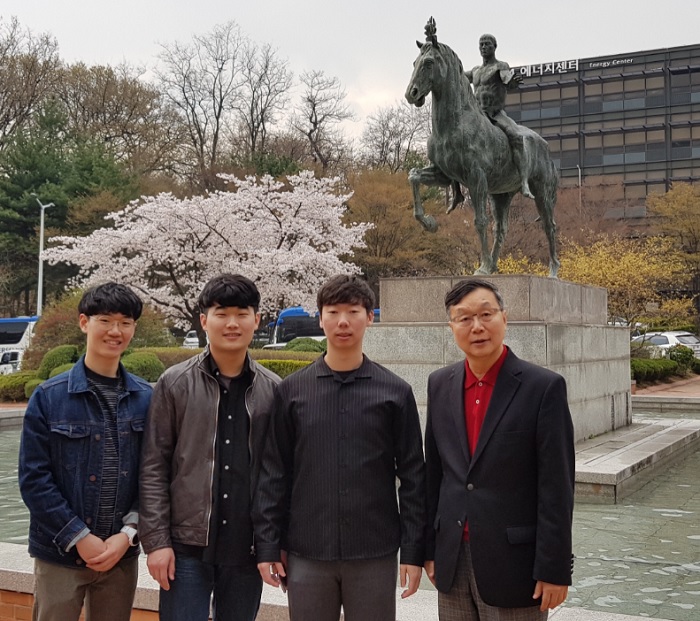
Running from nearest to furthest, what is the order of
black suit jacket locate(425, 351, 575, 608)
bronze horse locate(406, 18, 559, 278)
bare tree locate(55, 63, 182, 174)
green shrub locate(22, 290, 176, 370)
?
1. black suit jacket locate(425, 351, 575, 608)
2. bronze horse locate(406, 18, 559, 278)
3. green shrub locate(22, 290, 176, 370)
4. bare tree locate(55, 63, 182, 174)

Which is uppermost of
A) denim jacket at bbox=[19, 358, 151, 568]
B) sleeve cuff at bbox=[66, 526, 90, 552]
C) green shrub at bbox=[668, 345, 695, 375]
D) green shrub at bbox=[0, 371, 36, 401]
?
denim jacket at bbox=[19, 358, 151, 568]

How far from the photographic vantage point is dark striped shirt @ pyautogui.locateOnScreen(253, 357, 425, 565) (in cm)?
302

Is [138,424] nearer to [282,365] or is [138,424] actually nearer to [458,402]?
[458,402]

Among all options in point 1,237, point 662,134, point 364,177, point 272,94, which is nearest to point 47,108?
point 1,237

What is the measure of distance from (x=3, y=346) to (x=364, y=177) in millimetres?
17741

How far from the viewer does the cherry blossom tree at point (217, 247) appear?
1077 inches

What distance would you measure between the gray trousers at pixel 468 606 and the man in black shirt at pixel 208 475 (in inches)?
31.2

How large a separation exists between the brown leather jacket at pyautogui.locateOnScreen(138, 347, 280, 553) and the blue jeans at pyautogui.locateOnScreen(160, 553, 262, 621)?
138mm

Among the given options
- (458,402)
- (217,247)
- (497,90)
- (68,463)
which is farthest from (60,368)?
(458,402)

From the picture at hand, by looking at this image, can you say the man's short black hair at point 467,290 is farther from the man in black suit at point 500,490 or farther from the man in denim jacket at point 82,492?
the man in denim jacket at point 82,492

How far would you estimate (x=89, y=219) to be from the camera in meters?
36.7

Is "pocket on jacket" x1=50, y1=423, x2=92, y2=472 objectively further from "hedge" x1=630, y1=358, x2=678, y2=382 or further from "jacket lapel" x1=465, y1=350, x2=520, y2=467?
"hedge" x1=630, y1=358, x2=678, y2=382

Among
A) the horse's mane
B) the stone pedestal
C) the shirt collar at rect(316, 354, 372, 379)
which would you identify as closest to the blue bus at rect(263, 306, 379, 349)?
the stone pedestal

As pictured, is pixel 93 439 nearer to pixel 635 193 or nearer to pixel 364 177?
pixel 364 177
